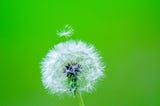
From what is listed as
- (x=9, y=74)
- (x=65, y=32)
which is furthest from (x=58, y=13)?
(x=65, y=32)

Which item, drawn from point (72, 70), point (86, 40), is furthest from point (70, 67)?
point (86, 40)

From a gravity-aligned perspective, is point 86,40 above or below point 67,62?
above

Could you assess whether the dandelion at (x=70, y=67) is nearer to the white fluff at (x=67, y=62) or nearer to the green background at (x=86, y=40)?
the white fluff at (x=67, y=62)

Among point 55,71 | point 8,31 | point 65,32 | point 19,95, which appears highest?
point 8,31

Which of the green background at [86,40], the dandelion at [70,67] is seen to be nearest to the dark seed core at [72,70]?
the dandelion at [70,67]

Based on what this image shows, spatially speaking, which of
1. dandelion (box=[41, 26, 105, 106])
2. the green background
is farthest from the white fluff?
the green background

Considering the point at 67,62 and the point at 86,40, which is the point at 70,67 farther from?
the point at 86,40

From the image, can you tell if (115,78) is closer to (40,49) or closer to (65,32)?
(40,49)
